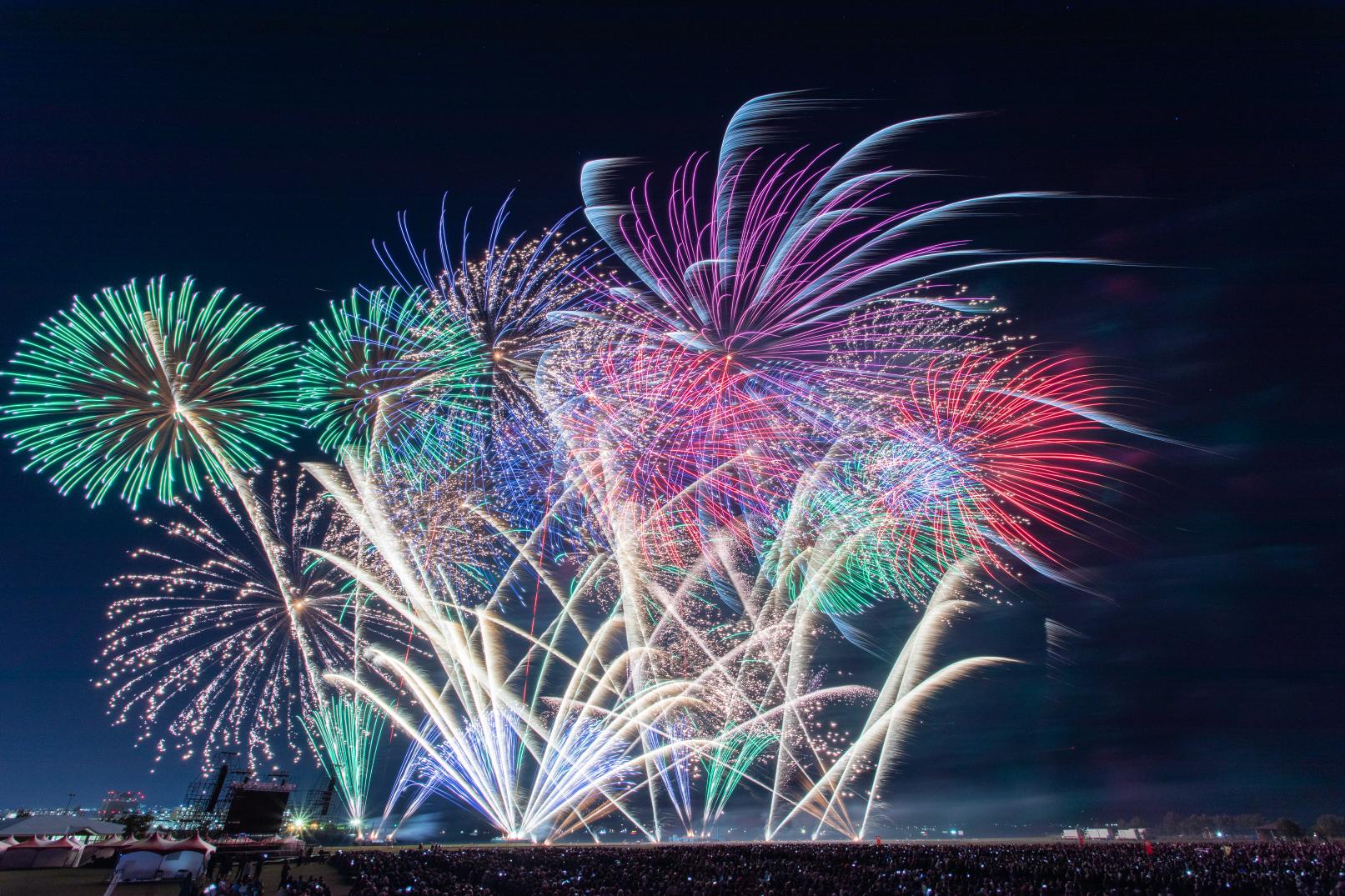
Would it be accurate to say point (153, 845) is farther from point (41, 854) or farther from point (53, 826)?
point (53, 826)

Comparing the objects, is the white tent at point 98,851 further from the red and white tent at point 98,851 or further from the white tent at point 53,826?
the white tent at point 53,826

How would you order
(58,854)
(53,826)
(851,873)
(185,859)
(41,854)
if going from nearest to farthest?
1. (851,873)
2. (185,859)
3. (41,854)
4. (58,854)
5. (53,826)

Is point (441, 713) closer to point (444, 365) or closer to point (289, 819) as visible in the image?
point (444, 365)

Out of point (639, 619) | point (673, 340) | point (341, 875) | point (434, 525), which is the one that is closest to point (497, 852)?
point (341, 875)

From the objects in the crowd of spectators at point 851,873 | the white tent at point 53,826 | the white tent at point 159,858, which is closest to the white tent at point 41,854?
the white tent at point 159,858

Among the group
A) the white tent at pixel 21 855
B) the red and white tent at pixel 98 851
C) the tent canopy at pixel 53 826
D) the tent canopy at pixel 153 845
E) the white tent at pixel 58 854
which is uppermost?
the tent canopy at pixel 153 845

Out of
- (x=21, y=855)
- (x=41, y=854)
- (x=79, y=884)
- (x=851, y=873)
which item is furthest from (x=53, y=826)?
(x=851, y=873)
